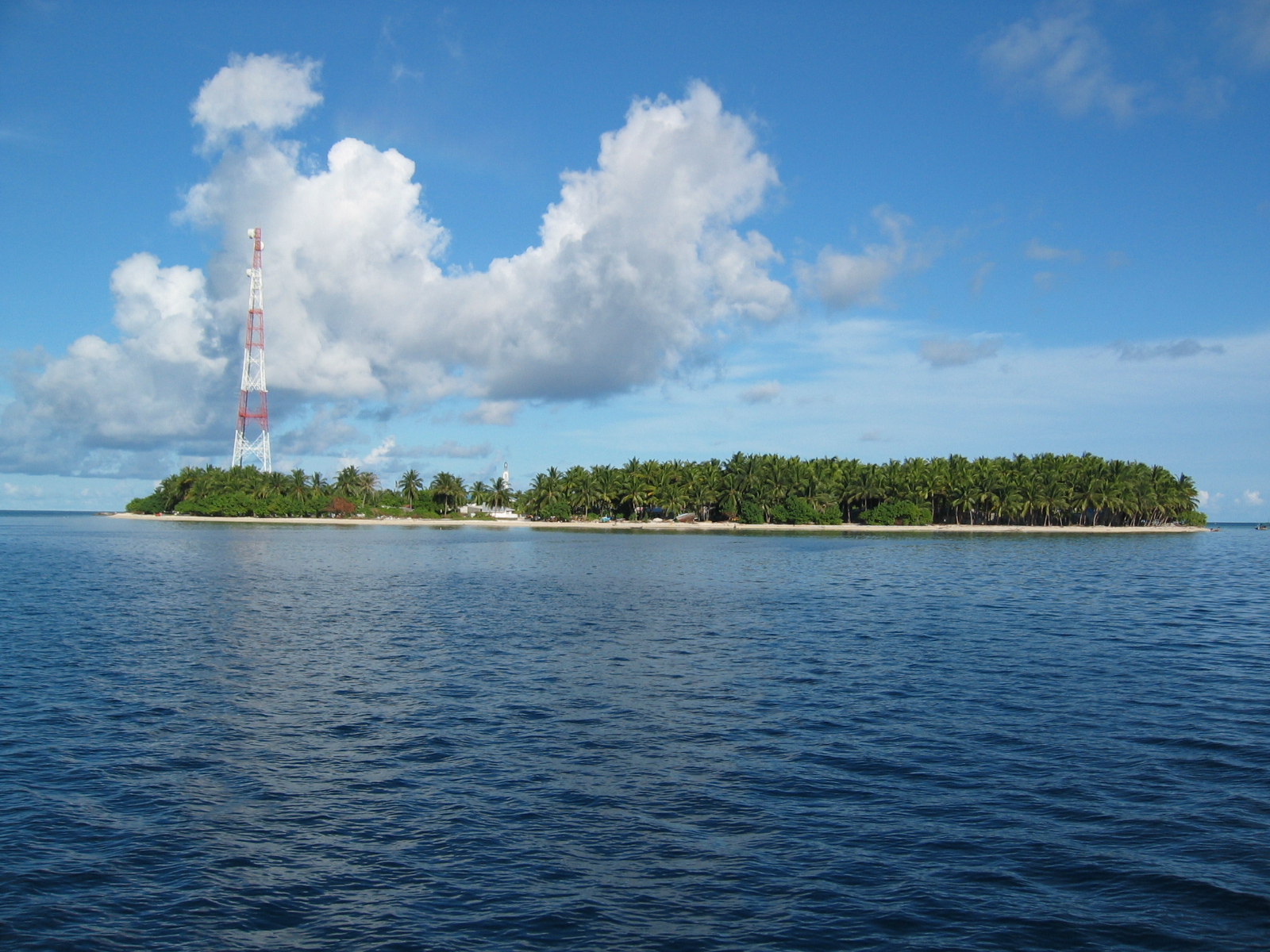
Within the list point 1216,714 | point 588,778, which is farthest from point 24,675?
point 1216,714

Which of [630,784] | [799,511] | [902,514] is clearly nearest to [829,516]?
[799,511]

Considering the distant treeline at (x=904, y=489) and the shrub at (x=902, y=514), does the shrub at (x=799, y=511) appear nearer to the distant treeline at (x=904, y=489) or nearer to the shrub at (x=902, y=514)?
the distant treeline at (x=904, y=489)

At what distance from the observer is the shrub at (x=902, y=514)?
177 metres

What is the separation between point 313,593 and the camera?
54.0 m

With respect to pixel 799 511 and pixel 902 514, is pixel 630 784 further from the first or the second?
pixel 902 514

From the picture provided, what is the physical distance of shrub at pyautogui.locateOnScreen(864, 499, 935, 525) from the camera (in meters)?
177

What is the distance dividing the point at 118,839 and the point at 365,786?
14.4ft

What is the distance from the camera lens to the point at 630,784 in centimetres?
1792

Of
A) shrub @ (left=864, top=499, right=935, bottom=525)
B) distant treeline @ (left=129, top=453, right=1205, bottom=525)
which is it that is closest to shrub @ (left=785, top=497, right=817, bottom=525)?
distant treeline @ (left=129, top=453, right=1205, bottom=525)

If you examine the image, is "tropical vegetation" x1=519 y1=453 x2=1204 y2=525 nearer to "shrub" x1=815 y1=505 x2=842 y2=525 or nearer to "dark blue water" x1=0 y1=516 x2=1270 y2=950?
"shrub" x1=815 y1=505 x2=842 y2=525

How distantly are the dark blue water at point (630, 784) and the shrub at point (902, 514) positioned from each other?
138 metres

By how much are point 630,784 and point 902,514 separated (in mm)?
170135

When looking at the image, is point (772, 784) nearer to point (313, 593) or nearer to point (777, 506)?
point (313, 593)

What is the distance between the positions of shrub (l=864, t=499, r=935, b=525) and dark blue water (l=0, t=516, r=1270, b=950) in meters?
138
